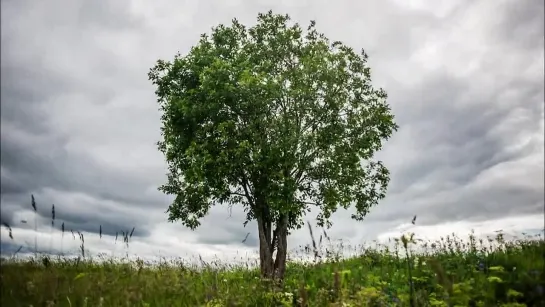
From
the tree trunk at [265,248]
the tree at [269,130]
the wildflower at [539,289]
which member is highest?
the tree at [269,130]

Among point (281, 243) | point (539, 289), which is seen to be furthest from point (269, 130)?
point (539, 289)

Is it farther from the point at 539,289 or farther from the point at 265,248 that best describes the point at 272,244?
the point at 539,289

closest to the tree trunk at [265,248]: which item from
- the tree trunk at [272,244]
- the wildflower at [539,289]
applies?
the tree trunk at [272,244]

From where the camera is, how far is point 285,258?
808 inches

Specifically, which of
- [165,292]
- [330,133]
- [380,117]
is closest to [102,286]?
[165,292]

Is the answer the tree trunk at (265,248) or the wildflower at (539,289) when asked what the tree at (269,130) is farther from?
the wildflower at (539,289)

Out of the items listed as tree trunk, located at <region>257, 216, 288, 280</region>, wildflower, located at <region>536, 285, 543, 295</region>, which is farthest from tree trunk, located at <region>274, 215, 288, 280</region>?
wildflower, located at <region>536, 285, 543, 295</region>

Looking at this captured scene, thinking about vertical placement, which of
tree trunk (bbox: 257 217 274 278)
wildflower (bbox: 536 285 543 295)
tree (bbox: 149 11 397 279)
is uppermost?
tree (bbox: 149 11 397 279)

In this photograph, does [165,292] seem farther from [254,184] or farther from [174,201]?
[174,201]

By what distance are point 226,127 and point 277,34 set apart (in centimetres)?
667

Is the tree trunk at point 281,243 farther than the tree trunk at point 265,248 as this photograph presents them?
Yes

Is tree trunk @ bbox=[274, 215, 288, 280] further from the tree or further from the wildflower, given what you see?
the wildflower

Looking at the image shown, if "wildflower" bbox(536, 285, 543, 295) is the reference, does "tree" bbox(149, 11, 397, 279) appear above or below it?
above

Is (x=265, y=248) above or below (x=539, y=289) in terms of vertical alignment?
above
